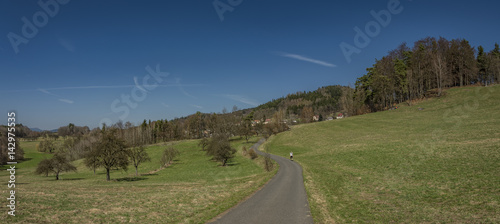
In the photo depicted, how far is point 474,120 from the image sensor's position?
179 ft

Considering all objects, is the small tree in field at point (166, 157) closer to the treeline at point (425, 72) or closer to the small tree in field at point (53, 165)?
the small tree in field at point (53, 165)

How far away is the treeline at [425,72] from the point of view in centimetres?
9112

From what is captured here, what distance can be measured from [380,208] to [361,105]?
332ft

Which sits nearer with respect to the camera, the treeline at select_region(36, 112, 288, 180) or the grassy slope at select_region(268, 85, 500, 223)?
the grassy slope at select_region(268, 85, 500, 223)

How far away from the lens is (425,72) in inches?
3583

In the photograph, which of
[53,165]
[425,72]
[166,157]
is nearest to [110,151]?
[53,165]

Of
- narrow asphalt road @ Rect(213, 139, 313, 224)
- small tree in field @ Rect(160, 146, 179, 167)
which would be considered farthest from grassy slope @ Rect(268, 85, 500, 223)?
small tree in field @ Rect(160, 146, 179, 167)

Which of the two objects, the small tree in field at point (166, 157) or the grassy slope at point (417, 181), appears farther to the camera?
the small tree in field at point (166, 157)

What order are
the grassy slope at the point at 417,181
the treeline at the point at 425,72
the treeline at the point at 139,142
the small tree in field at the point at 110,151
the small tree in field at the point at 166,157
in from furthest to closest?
the treeline at the point at 425,72, the small tree in field at the point at 166,157, the treeline at the point at 139,142, the small tree in field at the point at 110,151, the grassy slope at the point at 417,181

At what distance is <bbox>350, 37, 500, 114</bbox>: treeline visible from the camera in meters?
91.1

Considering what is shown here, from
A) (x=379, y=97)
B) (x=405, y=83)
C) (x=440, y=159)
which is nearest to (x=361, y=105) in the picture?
(x=379, y=97)

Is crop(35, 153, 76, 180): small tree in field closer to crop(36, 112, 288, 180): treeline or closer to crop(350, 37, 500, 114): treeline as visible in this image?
crop(36, 112, 288, 180): treeline

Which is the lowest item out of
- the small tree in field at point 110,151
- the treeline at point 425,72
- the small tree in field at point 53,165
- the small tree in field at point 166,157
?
the small tree in field at point 166,157

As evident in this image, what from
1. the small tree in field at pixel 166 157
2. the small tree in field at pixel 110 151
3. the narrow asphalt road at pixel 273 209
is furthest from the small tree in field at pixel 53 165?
the narrow asphalt road at pixel 273 209
